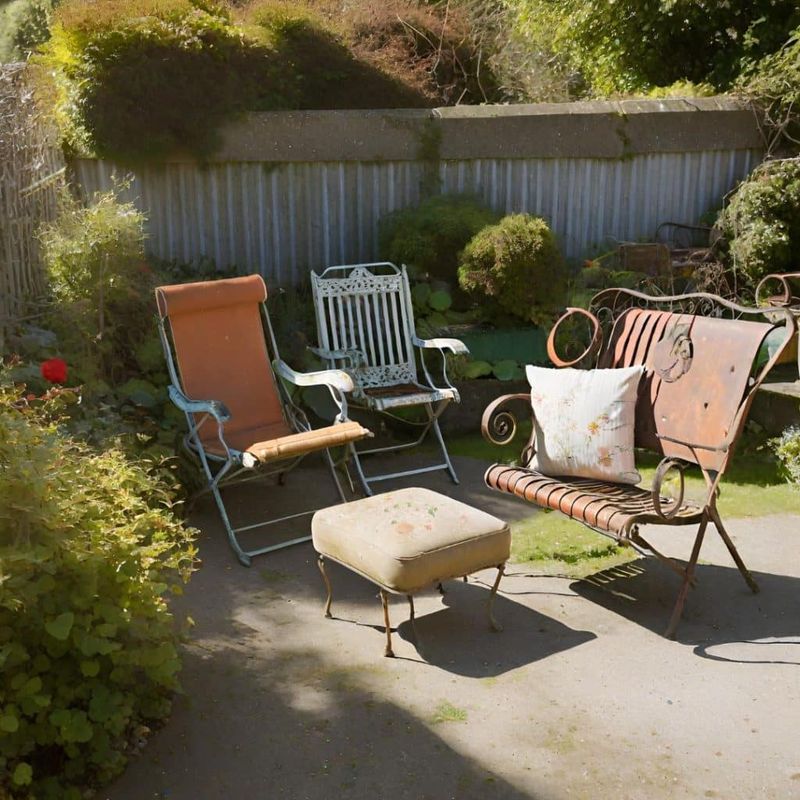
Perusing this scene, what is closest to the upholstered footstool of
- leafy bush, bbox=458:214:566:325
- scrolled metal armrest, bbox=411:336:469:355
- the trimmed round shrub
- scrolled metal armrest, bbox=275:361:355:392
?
scrolled metal armrest, bbox=275:361:355:392

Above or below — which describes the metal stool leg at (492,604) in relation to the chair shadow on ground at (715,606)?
above

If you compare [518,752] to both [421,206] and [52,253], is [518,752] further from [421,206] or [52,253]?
[421,206]

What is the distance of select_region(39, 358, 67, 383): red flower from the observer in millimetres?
5180

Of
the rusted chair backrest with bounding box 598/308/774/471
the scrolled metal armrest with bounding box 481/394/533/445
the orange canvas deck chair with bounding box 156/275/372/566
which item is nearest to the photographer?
the rusted chair backrest with bounding box 598/308/774/471

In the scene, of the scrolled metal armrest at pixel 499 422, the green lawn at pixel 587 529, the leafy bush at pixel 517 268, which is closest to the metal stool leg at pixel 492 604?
the green lawn at pixel 587 529

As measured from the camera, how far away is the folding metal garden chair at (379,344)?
6.18 meters

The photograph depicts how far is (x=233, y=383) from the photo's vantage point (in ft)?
18.9

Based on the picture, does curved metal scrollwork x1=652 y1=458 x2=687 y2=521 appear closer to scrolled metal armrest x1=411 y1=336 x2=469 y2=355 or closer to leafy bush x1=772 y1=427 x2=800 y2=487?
leafy bush x1=772 y1=427 x2=800 y2=487

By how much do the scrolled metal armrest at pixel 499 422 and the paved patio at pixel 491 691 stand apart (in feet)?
2.18

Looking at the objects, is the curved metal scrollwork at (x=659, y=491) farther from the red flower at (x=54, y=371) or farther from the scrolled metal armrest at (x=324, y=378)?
the red flower at (x=54, y=371)

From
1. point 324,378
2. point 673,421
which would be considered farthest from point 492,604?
point 324,378

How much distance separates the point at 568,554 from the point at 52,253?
3388mm

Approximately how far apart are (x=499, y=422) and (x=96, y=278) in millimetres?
2550

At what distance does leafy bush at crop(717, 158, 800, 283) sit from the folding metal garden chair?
291 cm
